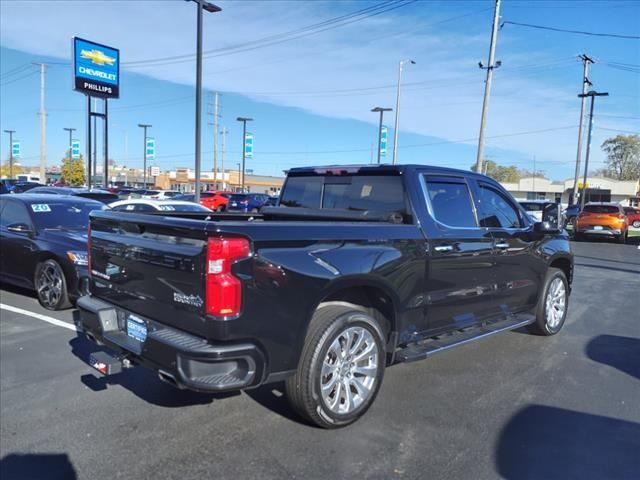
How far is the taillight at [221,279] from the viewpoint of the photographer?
2900 mm

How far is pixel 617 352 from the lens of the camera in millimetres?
5543

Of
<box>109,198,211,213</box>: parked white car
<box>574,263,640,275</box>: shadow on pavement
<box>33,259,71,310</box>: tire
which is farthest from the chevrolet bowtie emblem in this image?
<box>574,263,640,275</box>: shadow on pavement

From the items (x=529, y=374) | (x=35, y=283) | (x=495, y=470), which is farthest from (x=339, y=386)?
(x=35, y=283)

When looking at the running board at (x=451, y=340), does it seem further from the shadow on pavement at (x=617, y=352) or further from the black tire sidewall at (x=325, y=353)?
the shadow on pavement at (x=617, y=352)

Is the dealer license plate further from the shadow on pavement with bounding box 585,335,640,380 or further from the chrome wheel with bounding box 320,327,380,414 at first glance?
the shadow on pavement with bounding box 585,335,640,380

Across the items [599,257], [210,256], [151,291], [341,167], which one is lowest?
[599,257]

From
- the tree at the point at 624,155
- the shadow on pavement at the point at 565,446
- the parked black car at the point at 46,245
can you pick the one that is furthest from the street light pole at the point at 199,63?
the tree at the point at 624,155

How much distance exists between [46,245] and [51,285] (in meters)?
0.57

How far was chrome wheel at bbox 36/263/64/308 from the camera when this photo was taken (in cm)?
677

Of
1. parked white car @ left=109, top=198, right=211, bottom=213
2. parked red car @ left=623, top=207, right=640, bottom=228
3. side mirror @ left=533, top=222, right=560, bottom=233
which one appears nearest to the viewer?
side mirror @ left=533, top=222, right=560, bottom=233

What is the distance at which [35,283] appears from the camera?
713 cm

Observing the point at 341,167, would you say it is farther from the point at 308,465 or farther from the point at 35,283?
the point at 35,283

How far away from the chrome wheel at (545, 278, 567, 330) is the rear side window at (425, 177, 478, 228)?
6.30ft

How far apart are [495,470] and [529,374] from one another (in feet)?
6.31
